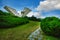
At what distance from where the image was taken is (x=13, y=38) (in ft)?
25.5

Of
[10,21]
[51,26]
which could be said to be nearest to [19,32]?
[10,21]

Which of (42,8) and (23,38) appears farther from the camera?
(42,8)

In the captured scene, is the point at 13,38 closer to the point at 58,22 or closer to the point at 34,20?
the point at 34,20

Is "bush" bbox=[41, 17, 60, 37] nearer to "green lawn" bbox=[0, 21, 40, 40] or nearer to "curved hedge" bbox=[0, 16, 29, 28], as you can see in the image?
"green lawn" bbox=[0, 21, 40, 40]

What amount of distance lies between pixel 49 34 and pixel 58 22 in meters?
0.63

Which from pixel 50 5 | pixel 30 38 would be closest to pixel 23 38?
pixel 30 38

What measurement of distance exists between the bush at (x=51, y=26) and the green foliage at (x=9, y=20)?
921mm

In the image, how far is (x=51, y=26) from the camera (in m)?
7.55

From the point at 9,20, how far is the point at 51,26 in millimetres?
1925

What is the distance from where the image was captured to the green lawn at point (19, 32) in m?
7.79

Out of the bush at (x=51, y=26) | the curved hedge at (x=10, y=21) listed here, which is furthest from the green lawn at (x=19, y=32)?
the bush at (x=51, y=26)

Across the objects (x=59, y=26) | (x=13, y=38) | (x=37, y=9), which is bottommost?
(x=13, y=38)

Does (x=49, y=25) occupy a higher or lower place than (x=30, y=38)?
higher

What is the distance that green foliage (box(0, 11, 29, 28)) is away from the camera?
320 inches
